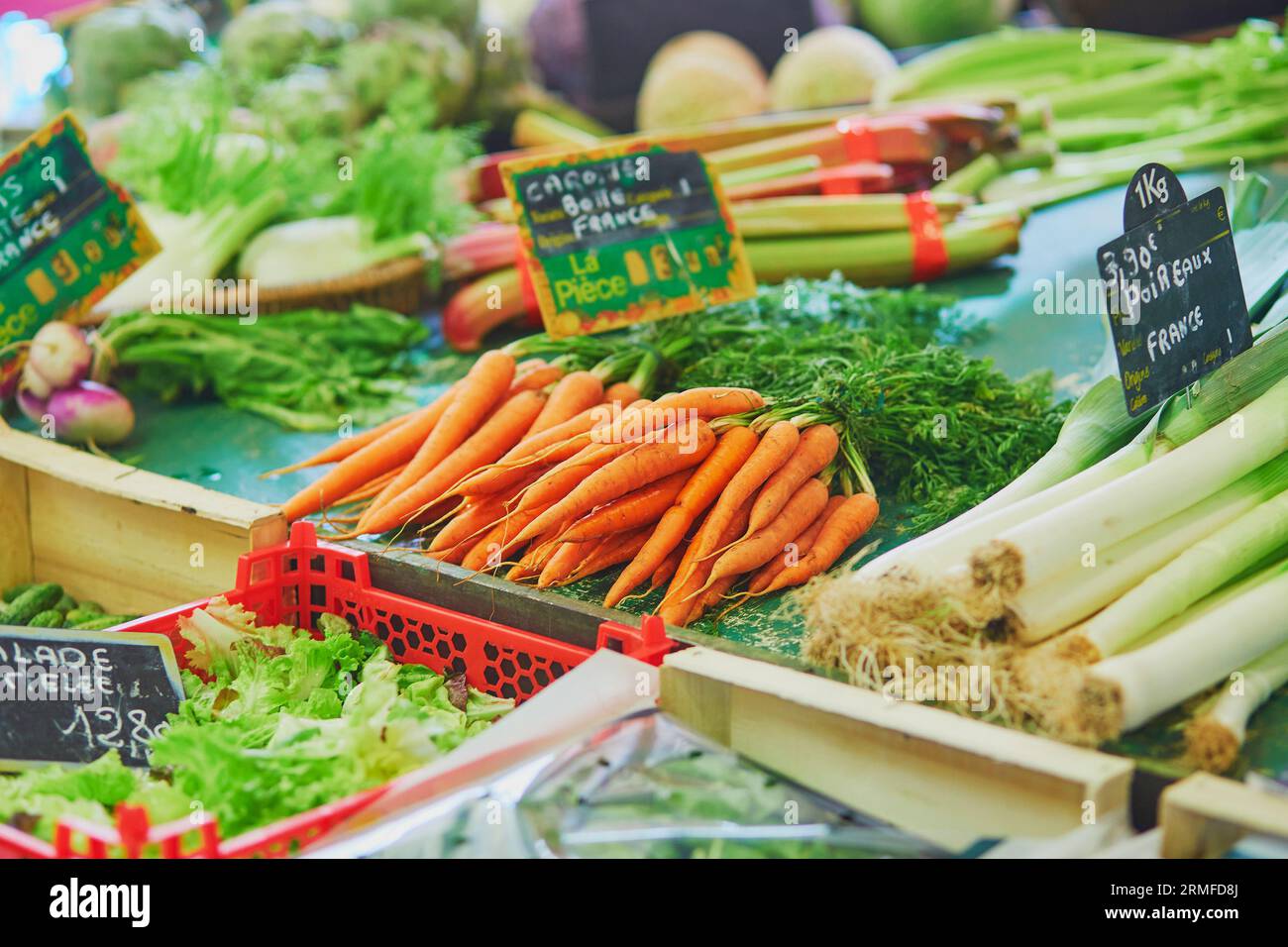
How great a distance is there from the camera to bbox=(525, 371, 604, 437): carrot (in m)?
2.62

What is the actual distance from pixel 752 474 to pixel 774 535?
12 cm

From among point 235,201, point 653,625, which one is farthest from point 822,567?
point 235,201

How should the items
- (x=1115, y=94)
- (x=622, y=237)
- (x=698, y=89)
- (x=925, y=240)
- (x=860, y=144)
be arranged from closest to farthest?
(x=622, y=237) < (x=925, y=240) < (x=860, y=144) < (x=1115, y=94) < (x=698, y=89)

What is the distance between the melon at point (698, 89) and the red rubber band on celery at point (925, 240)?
200 cm

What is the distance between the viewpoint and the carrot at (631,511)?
7.41 feet

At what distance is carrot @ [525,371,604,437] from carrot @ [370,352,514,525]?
0.11 m

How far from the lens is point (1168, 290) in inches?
80.6

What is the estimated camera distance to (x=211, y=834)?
1445mm

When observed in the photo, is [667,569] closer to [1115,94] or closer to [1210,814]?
[1210,814]

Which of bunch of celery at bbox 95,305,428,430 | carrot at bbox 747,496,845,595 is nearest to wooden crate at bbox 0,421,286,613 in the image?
bunch of celery at bbox 95,305,428,430

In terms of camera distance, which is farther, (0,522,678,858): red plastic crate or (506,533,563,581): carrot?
(506,533,563,581): carrot

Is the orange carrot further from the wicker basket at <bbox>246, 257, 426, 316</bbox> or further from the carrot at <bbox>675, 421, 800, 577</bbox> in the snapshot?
the wicker basket at <bbox>246, 257, 426, 316</bbox>

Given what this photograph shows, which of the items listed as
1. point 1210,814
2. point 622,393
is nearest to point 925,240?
point 622,393
